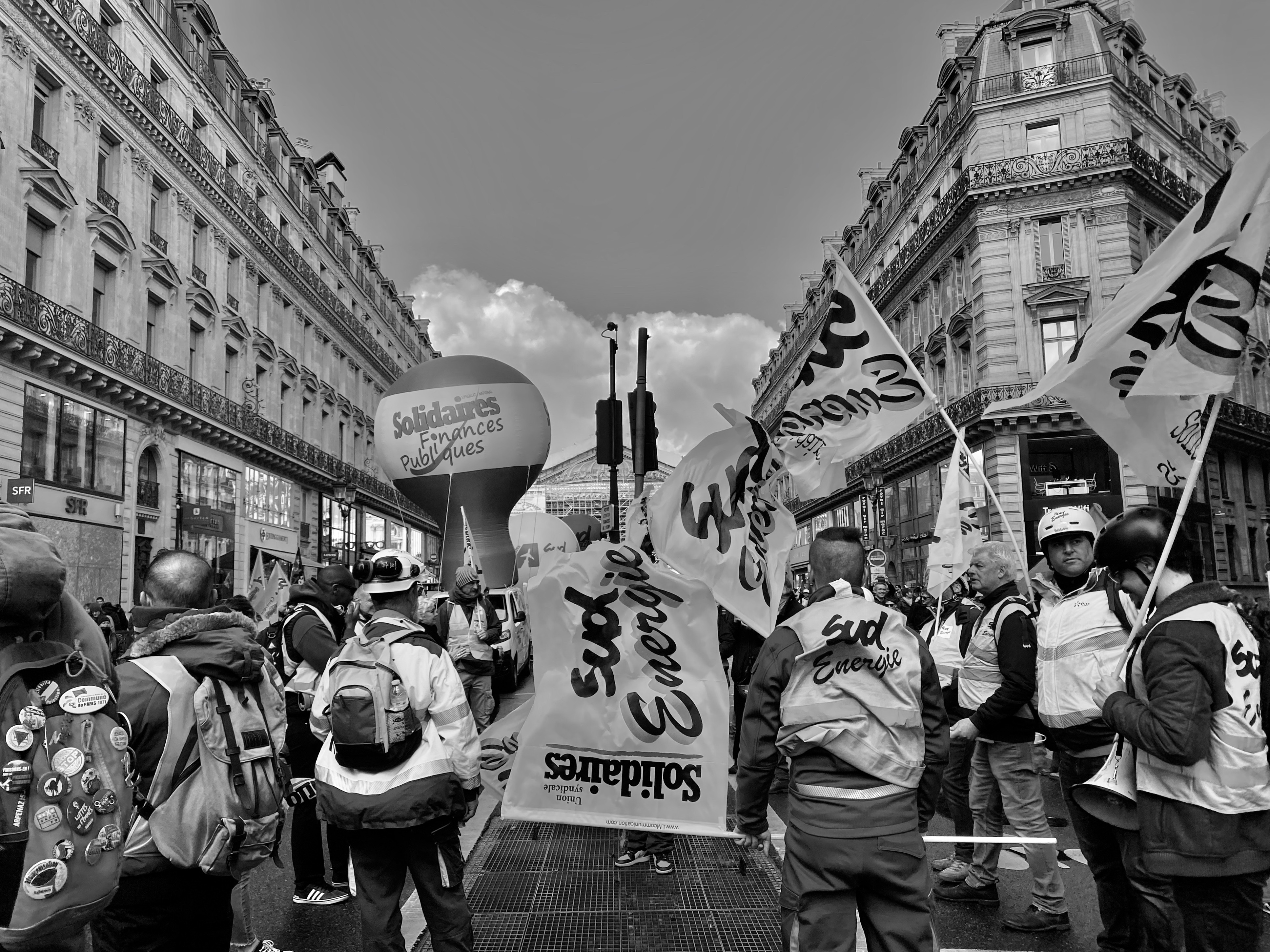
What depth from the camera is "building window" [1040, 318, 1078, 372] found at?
28828 millimetres

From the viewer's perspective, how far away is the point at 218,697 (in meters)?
3.09

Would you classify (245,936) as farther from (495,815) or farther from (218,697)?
(495,815)

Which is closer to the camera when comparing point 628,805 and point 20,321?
point 628,805

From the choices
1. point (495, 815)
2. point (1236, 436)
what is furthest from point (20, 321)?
point (1236, 436)

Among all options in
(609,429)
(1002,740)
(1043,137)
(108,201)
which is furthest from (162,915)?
(1043,137)

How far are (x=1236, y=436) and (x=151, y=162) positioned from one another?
36535 mm

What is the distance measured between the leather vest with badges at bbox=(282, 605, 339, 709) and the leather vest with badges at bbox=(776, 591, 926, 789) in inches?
112

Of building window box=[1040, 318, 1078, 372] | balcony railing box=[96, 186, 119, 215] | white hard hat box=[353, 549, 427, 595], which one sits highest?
balcony railing box=[96, 186, 119, 215]

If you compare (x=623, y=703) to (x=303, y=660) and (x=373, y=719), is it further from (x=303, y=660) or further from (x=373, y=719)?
(x=303, y=660)

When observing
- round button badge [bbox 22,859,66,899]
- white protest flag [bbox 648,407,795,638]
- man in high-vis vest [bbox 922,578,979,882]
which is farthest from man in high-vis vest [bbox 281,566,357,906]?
man in high-vis vest [bbox 922,578,979,882]

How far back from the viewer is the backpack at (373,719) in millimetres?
3461

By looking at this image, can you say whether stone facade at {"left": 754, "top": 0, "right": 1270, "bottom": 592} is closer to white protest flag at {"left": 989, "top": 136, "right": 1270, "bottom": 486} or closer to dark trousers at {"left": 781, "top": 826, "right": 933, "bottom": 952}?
white protest flag at {"left": 989, "top": 136, "right": 1270, "bottom": 486}

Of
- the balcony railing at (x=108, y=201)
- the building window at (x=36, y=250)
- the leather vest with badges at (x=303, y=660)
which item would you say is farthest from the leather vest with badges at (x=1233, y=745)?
the balcony railing at (x=108, y=201)

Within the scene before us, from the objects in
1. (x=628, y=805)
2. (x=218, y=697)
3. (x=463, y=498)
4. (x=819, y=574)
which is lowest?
(x=628, y=805)
